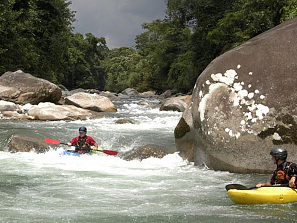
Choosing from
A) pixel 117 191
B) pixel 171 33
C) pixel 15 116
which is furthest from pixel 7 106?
pixel 171 33

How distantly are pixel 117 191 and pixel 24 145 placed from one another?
4133 millimetres

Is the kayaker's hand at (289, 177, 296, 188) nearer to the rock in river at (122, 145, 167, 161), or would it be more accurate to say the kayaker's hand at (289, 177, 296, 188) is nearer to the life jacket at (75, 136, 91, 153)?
the rock in river at (122, 145, 167, 161)

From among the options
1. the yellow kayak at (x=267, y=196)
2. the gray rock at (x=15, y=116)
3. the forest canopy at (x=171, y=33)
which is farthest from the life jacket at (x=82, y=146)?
the forest canopy at (x=171, y=33)

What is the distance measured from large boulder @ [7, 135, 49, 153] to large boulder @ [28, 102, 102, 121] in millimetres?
4685

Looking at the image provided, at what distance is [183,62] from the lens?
109 feet

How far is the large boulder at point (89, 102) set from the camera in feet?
56.0

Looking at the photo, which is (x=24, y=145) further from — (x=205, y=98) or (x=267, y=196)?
(x=267, y=196)

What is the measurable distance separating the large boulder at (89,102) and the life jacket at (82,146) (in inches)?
329

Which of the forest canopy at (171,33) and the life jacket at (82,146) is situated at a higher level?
the forest canopy at (171,33)

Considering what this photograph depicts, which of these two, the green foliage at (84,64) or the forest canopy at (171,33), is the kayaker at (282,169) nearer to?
the forest canopy at (171,33)

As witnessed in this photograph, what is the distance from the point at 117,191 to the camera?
18.2 feet

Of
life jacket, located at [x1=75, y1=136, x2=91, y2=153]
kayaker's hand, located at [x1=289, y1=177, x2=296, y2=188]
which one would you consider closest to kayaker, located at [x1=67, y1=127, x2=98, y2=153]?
life jacket, located at [x1=75, y1=136, x2=91, y2=153]

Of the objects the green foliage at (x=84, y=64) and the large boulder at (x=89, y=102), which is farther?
the green foliage at (x=84, y=64)

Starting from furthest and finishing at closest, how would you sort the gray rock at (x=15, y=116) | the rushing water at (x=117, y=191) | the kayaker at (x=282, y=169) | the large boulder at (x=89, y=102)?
1. the large boulder at (x=89, y=102)
2. the gray rock at (x=15, y=116)
3. the kayaker at (x=282, y=169)
4. the rushing water at (x=117, y=191)
